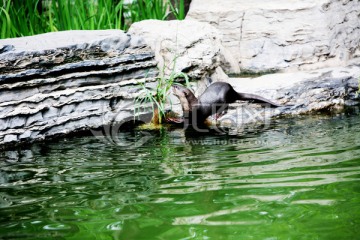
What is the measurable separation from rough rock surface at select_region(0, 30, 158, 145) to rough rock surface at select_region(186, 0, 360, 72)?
1.35 m

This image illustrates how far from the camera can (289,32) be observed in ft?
17.4

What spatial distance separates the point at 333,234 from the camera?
5.40 ft

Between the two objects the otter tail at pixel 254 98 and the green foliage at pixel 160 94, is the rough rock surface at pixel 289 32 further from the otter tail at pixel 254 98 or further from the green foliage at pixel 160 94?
the green foliage at pixel 160 94

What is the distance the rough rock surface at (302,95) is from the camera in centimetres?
446

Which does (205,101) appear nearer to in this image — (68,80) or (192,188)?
(68,80)

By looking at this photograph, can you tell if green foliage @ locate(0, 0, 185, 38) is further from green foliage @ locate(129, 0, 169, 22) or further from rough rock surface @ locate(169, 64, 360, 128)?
rough rock surface @ locate(169, 64, 360, 128)

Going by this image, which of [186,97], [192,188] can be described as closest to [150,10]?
[186,97]

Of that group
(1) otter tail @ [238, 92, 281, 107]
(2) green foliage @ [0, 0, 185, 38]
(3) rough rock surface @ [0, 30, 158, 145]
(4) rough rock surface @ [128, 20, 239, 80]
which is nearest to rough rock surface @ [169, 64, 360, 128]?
(1) otter tail @ [238, 92, 281, 107]

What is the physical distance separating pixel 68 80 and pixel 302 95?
7.19ft

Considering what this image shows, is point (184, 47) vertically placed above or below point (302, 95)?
above

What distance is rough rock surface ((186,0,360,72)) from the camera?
5.21 meters

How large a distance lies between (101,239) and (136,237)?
0.42 feet

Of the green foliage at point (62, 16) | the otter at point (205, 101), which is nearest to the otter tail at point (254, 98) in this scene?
the otter at point (205, 101)

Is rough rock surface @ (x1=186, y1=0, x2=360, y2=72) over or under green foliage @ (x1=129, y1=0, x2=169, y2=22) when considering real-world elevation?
under
